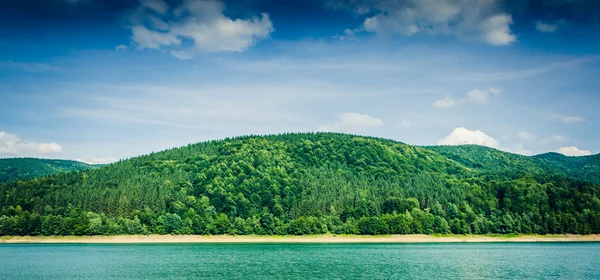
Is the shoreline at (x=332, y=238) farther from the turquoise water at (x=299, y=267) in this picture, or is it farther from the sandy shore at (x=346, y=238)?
the turquoise water at (x=299, y=267)

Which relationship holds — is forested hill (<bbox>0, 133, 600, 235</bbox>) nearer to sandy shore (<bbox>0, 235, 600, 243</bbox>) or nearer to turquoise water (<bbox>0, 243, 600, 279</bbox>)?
sandy shore (<bbox>0, 235, 600, 243</bbox>)

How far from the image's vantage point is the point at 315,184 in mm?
149375

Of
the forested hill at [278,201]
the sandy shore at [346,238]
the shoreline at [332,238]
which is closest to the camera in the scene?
the shoreline at [332,238]

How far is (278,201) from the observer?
13738 cm

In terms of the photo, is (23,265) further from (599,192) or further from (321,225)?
(599,192)

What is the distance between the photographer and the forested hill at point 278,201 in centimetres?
12319

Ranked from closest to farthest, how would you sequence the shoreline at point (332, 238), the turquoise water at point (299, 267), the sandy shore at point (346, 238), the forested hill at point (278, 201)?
the turquoise water at point (299, 267)
the shoreline at point (332, 238)
the sandy shore at point (346, 238)
the forested hill at point (278, 201)

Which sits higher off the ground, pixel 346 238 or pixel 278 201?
pixel 278 201

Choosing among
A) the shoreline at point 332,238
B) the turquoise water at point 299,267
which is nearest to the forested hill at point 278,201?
the shoreline at point 332,238

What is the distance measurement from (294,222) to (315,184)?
2547 cm

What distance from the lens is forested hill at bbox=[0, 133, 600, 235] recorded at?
404 feet

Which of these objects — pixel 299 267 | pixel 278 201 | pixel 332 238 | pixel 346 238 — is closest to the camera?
pixel 299 267

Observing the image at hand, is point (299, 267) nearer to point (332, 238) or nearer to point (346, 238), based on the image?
point (332, 238)

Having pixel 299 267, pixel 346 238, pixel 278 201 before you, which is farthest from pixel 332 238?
pixel 299 267
